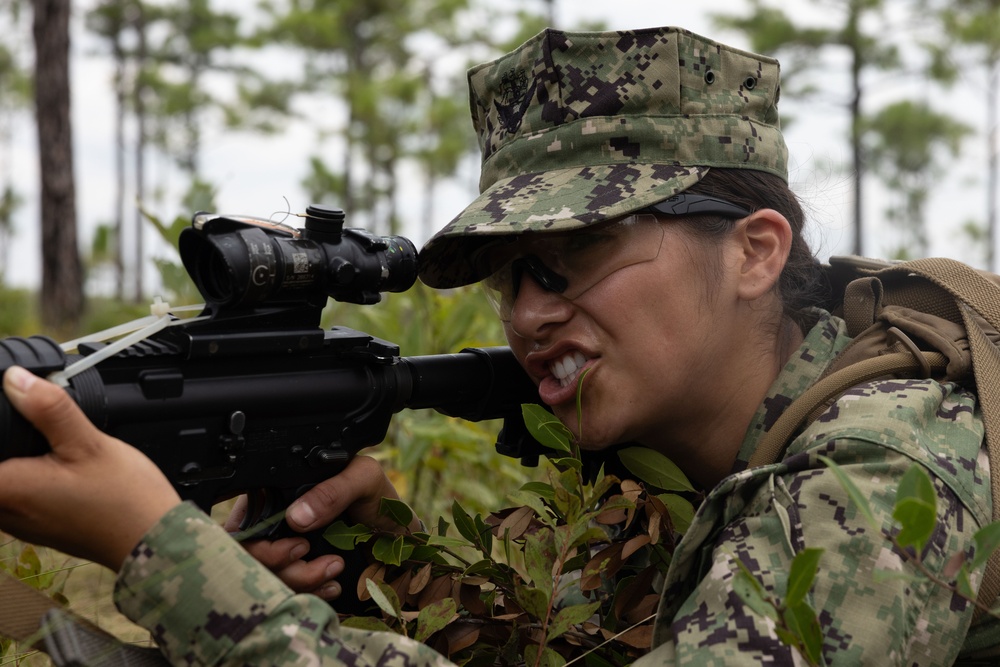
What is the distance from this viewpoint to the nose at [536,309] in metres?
1.99

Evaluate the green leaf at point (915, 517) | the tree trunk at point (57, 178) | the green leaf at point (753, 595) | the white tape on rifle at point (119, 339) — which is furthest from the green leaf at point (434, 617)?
the tree trunk at point (57, 178)

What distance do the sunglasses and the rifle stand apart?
0.97 ft

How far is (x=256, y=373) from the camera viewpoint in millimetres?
1779

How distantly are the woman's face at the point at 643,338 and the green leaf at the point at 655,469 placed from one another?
0.06 metres

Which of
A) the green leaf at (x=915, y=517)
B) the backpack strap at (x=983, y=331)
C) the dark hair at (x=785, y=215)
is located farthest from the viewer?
the dark hair at (x=785, y=215)

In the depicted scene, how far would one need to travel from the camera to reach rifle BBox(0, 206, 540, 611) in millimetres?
1567

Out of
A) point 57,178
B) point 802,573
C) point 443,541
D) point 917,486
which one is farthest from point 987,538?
point 57,178

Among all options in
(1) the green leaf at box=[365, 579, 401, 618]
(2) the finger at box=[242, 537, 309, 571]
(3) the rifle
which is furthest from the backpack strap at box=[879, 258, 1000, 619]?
(2) the finger at box=[242, 537, 309, 571]

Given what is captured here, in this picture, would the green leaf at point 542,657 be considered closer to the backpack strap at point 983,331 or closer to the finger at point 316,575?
the finger at point 316,575

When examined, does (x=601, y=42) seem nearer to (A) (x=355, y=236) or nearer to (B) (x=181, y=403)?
(A) (x=355, y=236)

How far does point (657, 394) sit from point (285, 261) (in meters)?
0.86

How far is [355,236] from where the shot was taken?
1949 mm

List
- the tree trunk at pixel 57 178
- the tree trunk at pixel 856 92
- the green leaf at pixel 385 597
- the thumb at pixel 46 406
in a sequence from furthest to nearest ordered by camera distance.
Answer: the tree trunk at pixel 856 92, the tree trunk at pixel 57 178, the green leaf at pixel 385 597, the thumb at pixel 46 406

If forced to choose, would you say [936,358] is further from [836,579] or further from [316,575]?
[316,575]
